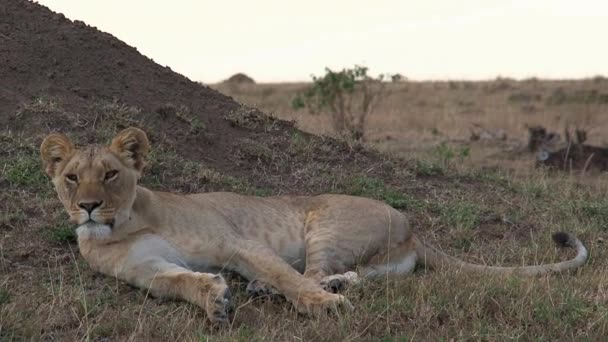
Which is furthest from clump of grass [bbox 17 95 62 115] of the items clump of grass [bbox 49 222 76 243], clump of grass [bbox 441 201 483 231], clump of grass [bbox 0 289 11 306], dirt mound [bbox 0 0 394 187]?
clump of grass [bbox 441 201 483 231]

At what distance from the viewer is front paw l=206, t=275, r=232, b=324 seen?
13.1 ft

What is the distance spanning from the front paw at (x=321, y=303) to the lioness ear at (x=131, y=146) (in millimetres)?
1139

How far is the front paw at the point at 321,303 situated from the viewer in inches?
162

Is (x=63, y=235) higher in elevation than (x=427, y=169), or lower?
higher

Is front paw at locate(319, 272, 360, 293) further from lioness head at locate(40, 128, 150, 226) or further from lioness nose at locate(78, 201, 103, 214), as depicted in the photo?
lioness nose at locate(78, 201, 103, 214)

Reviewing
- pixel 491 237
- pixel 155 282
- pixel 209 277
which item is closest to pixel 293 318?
pixel 209 277

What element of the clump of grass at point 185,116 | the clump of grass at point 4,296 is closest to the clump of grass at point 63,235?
the clump of grass at point 4,296

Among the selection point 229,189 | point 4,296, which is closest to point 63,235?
point 4,296

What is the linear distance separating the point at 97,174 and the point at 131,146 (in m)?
0.36

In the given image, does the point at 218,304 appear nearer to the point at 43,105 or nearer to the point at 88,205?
the point at 88,205

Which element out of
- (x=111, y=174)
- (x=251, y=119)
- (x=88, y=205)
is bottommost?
(x=251, y=119)

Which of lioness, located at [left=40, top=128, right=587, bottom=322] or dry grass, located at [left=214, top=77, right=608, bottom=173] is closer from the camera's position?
lioness, located at [left=40, top=128, right=587, bottom=322]

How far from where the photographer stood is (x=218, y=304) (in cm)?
399

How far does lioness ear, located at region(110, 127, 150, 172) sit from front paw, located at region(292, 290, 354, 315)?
1.14 m
